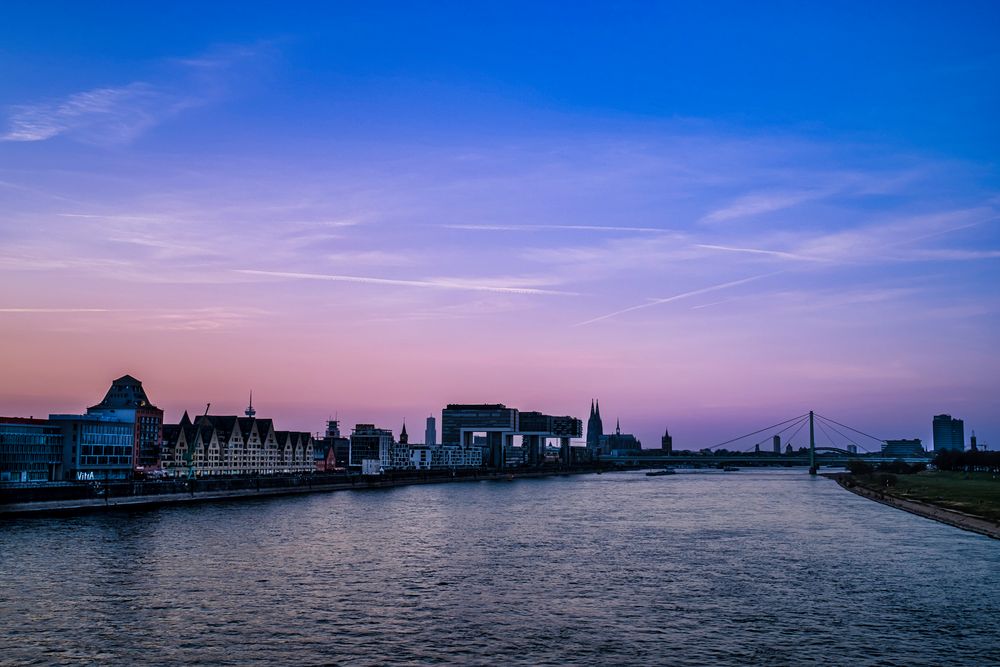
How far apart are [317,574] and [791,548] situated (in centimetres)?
3798

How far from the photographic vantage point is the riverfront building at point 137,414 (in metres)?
154

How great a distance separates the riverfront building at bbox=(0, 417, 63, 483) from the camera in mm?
114812

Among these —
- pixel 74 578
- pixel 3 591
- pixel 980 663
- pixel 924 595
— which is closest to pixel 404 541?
pixel 74 578

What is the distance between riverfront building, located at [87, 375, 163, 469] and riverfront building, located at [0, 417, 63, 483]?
60.4 ft

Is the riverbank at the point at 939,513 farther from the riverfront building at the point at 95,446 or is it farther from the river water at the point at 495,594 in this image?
the riverfront building at the point at 95,446

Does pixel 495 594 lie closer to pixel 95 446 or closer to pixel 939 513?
pixel 939 513

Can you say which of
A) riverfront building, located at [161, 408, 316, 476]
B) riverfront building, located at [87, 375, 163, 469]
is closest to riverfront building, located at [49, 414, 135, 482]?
riverfront building, located at [87, 375, 163, 469]

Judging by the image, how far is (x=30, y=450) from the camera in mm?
119750

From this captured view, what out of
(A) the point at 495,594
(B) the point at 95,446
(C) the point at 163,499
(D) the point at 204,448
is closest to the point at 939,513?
(A) the point at 495,594

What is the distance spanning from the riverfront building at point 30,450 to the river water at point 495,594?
3700 centimetres

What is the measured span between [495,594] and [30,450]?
98535 millimetres

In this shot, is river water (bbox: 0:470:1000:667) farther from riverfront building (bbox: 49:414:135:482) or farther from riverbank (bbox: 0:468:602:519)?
riverfront building (bbox: 49:414:135:482)

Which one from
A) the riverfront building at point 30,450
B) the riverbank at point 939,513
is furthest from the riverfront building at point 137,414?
the riverbank at point 939,513

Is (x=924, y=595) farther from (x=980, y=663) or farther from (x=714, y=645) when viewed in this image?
(x=714, y=645)
